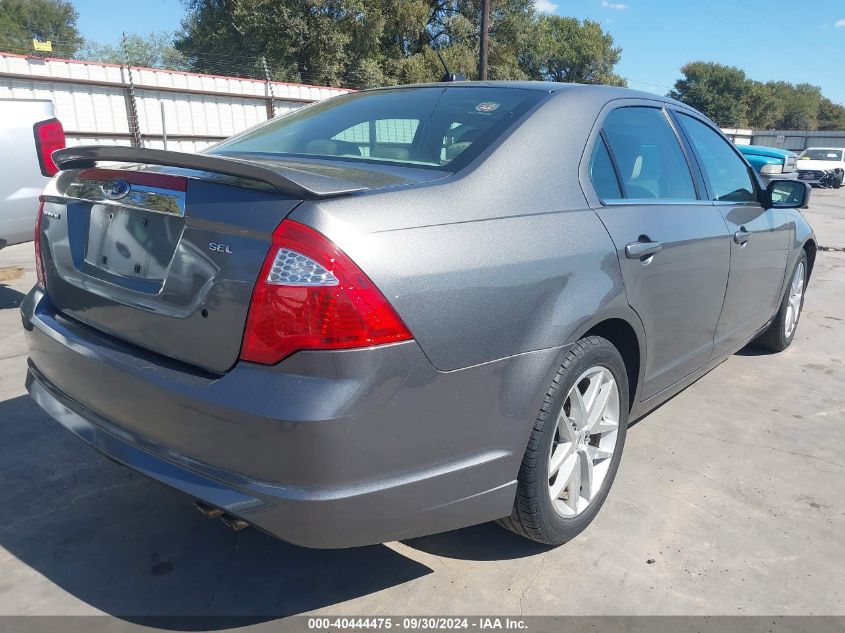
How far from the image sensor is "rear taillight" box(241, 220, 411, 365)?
1.68 meters

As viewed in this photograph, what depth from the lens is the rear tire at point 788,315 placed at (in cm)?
467

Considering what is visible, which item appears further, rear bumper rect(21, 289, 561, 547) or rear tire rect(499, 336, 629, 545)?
rear tire rect(499, 336, 629, 545)

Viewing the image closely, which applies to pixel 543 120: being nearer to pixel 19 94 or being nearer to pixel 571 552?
pixel 571 552

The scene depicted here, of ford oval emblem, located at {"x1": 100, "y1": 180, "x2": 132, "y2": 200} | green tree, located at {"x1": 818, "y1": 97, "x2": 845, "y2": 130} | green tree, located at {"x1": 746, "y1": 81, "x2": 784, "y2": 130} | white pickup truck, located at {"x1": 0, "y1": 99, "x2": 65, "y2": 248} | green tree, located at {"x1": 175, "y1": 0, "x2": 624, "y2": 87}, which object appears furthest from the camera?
green tree, located at {"x1": 818, "y1": 97, "x2": 845, "y2": 130}

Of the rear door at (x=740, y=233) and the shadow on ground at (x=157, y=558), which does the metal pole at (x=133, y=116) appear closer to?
the shadow on ground at (x=157, y=558)

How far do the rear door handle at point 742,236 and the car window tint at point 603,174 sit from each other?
1.14 m

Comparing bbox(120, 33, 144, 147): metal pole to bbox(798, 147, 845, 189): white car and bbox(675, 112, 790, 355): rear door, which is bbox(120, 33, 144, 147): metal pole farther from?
bbox(798, 147, 845, 189): white car

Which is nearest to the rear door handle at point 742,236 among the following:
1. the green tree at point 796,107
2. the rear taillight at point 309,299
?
the rear taillight at point 309,299

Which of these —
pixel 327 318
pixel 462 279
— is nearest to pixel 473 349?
pixel 462 279

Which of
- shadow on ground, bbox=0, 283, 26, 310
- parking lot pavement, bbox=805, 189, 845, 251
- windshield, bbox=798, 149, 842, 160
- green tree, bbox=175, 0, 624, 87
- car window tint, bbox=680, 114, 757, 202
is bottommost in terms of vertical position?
parking lot pavement, bbox=805, 189, 845, 251

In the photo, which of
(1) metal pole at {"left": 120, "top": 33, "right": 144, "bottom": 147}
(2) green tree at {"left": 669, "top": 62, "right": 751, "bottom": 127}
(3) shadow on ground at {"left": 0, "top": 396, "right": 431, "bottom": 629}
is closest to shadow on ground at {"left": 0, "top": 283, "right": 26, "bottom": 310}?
(3) shadow on ground at {"left": 0, "top": 396, "right": 431, "bottom": 629}

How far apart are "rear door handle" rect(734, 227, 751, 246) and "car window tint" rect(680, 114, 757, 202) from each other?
18 cm

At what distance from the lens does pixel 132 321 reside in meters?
2.01

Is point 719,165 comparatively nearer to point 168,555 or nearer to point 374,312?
point 374,312
